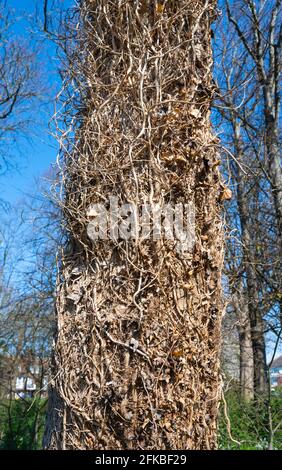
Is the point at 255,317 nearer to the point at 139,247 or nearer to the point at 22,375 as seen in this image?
the point at 22,375

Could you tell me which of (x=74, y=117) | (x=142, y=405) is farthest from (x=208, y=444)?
(x=74, y=117)

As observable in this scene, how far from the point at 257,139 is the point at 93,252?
6.38 metres

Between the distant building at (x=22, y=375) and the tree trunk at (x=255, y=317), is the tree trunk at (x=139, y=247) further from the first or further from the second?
the tree trunk at (x=255, y=317)

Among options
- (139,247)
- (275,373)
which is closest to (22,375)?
(275,373)

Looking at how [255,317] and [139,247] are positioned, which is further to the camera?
[255,317]

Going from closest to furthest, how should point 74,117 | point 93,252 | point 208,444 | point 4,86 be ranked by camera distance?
point 208,444
point 93,252
point 74,117
point 4,86

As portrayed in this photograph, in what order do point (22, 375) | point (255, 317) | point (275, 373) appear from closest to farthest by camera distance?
point (275, 373) → point (22, 375) → point (255, 317)

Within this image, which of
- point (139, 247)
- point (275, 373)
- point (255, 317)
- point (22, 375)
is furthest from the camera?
point (255, 317)

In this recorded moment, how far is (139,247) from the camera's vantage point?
199 centimetres

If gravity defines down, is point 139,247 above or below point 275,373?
above

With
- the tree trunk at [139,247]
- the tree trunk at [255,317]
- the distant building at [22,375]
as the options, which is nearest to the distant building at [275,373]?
the tree trunk at [255,317]

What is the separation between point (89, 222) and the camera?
2113 mm

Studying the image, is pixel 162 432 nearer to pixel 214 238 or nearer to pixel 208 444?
pixel 208 444

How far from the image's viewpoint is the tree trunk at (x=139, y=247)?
73.2 inches
